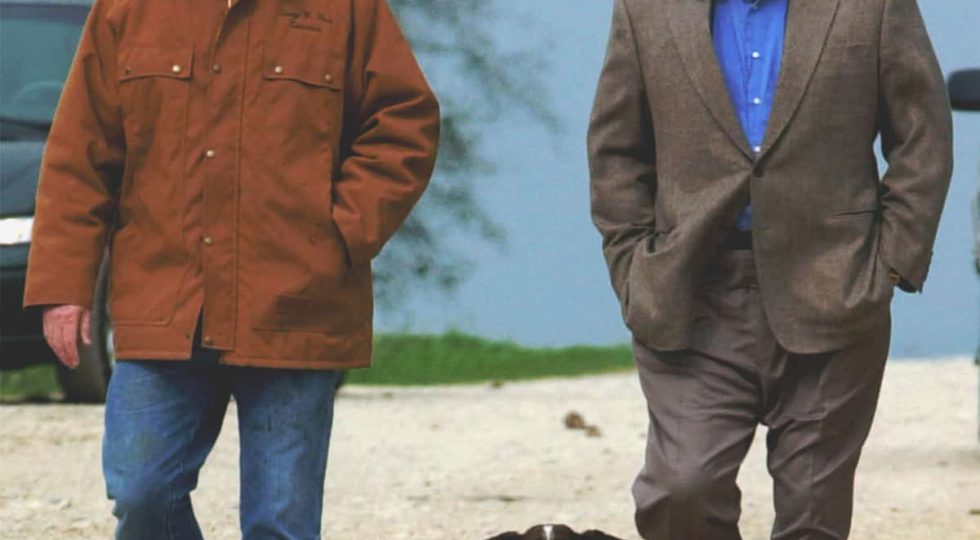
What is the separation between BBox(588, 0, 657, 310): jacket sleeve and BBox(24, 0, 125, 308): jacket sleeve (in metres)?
1.13

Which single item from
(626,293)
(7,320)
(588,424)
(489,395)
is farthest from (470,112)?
(626,293)

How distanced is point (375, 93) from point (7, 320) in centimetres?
661

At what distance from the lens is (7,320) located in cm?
1136

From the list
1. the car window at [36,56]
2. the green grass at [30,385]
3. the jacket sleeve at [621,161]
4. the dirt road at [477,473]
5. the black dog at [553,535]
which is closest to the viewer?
the black dog at [553,535]

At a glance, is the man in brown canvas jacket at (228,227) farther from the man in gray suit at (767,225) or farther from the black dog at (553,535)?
the man in gray suit at (767,225)

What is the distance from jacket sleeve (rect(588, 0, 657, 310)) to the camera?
5.27 meters

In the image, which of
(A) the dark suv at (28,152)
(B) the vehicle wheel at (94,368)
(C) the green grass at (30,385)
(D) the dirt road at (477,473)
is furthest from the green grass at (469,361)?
(A) the dark suv at (28,152)

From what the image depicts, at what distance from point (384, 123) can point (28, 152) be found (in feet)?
22.2

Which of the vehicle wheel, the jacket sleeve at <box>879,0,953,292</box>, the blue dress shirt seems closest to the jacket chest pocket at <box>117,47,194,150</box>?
the blue dress shirt

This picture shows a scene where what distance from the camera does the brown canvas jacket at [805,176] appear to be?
5137mm

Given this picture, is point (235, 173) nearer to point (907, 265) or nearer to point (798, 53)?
point (798, 53)

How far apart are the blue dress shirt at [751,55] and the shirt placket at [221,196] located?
3.71ft

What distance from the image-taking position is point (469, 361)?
21250mm

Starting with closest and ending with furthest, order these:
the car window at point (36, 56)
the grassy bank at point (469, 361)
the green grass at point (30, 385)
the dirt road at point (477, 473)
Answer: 1. the dirt road at point (477, 473)
2. the car window at point (36, 56)
3. the green grass at point (30, 385)
4. the grassy bank at point (469, 361)
